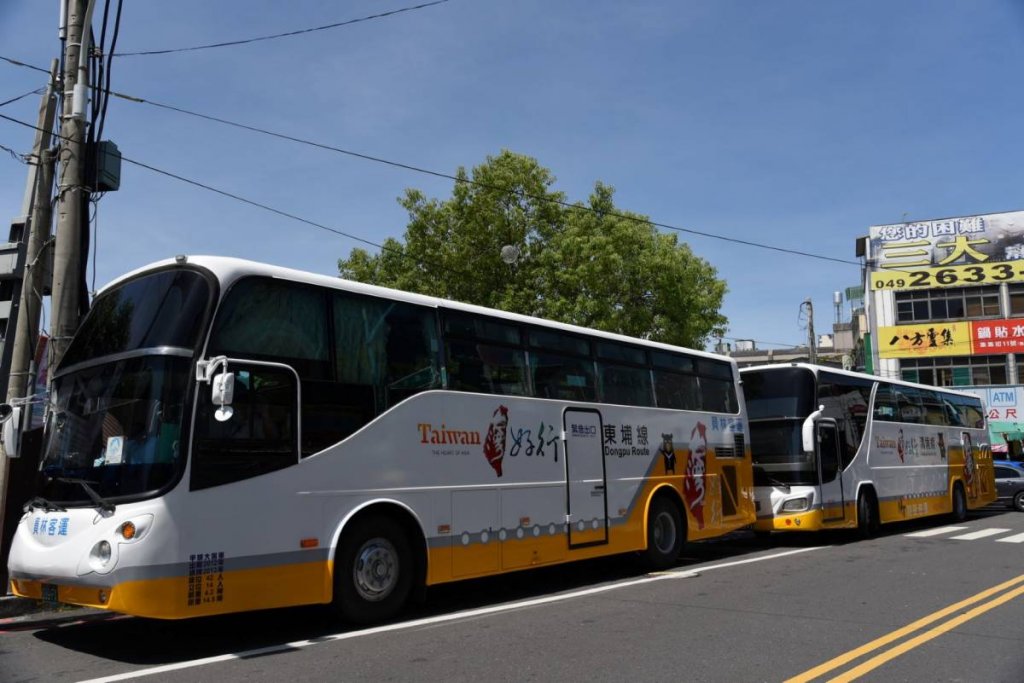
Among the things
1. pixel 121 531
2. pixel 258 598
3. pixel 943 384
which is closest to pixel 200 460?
pixel 121 531

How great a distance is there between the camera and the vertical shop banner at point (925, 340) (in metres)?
38.6

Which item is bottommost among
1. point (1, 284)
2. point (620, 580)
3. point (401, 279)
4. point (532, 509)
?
point (620, 580)

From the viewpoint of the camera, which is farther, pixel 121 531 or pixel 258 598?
pixel 258 598

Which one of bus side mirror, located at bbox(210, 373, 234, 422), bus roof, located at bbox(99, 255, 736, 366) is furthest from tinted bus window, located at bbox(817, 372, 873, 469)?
bus side mirror, located at bbox(210, 373, 234, 422)

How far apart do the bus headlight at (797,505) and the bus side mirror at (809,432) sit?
2.87 ft

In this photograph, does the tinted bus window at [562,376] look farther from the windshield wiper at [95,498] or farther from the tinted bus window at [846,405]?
the tinted bus window at [846,405]

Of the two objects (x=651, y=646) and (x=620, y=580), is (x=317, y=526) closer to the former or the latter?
(x=651, y=646)

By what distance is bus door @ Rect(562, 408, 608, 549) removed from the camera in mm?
10516

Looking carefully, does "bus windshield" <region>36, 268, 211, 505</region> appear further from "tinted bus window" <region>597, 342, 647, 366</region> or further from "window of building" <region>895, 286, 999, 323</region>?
"window of building" <region>895, 286, 999, 323</region>

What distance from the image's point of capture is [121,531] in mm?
6469

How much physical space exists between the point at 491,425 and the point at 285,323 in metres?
2.85

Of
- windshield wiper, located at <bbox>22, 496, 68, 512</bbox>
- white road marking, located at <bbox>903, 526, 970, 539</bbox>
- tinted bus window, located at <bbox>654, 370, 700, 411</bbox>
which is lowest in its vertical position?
white road marking, located at <bbox>903, 526, 970, 539</bbox>

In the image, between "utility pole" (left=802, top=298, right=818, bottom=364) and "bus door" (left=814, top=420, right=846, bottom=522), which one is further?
"utility pole" (left=802, top=298, right=818, bottom=364)

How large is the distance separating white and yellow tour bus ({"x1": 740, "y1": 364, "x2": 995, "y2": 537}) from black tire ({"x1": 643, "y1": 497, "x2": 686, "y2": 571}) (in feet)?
10.9
